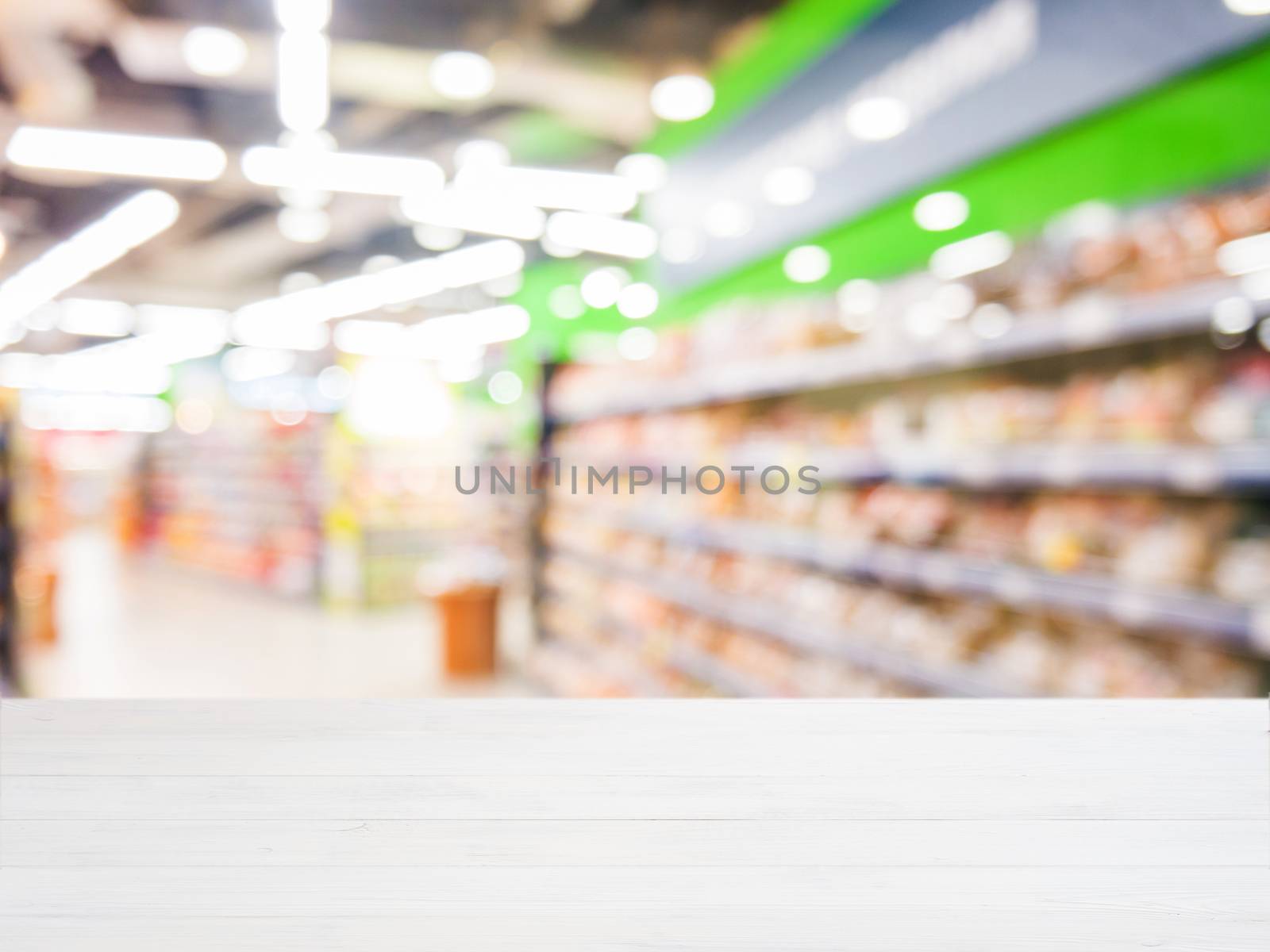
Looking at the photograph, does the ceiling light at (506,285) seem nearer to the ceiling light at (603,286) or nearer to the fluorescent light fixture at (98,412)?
the ceiling light at (603,286)

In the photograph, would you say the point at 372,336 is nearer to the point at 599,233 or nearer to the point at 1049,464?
the point at 599,233

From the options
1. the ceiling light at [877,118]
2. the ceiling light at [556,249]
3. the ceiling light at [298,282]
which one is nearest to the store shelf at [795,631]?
the ceiling light at [877,118]

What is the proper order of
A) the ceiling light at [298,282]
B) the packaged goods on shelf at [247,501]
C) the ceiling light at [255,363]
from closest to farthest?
1. the packaged goods on shelf at [247,501]
2. the ceiling light at [298,282]
3. the ceiling light at [255,363]

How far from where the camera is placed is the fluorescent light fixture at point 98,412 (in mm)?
21156


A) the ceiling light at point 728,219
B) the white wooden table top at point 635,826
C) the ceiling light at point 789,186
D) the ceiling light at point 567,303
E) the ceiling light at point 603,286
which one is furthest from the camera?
the ceiling light at point 567,303

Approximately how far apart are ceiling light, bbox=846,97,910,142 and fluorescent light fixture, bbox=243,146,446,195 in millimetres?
3142

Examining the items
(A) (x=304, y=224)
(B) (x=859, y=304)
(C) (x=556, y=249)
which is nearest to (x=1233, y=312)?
(B) (x=859, y=304)

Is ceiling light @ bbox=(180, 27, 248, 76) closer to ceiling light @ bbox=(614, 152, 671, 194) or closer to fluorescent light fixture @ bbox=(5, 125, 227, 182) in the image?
fluorescent light fixture @ bbox=(5, 125, 227, 182)

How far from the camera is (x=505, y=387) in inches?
546

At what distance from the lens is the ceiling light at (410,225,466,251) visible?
10.3m

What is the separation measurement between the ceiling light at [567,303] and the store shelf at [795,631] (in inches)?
205

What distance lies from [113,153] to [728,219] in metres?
3.78

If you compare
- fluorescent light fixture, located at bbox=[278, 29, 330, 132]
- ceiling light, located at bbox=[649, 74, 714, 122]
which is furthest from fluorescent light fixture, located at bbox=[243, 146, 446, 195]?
ceiling light, located at bbox=[649, 74, 714, 122]

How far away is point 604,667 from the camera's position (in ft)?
16.9
